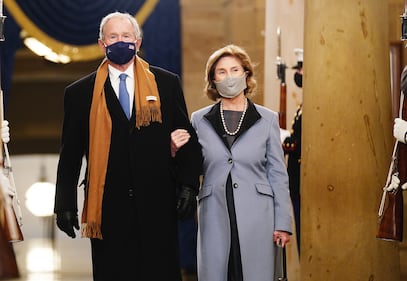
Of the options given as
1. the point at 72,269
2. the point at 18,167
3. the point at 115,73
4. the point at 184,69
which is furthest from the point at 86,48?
the point at 18,167

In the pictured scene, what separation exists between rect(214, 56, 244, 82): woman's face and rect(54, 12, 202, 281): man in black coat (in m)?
0.35

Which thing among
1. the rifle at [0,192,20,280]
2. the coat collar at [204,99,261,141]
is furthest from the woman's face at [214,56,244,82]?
the rifle at [0,192,20,280]

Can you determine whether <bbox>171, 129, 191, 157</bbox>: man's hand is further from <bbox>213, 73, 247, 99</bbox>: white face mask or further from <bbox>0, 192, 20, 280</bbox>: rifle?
<bbox>0, 192, 20, 280</bbox>: rifle

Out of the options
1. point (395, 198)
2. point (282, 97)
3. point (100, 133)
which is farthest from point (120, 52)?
point (282, 97)

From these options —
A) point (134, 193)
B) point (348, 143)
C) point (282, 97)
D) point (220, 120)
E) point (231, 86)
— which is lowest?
point (134, 193)

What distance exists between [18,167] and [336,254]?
10.3m

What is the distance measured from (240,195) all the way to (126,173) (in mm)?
569

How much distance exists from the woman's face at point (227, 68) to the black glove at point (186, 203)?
623 millimetres

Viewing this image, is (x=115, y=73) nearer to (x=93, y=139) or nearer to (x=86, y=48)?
(x=93, y=139)

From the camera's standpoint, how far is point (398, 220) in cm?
419

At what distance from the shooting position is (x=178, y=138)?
4.10m

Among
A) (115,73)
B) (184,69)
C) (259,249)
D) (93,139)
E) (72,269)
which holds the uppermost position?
(184,69)

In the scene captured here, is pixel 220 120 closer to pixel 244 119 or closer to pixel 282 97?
pixel 244 119

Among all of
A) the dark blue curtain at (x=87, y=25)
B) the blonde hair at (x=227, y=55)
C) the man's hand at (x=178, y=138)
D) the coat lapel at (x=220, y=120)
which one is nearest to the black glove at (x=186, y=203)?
the man's hand at (x=178, y=138)
